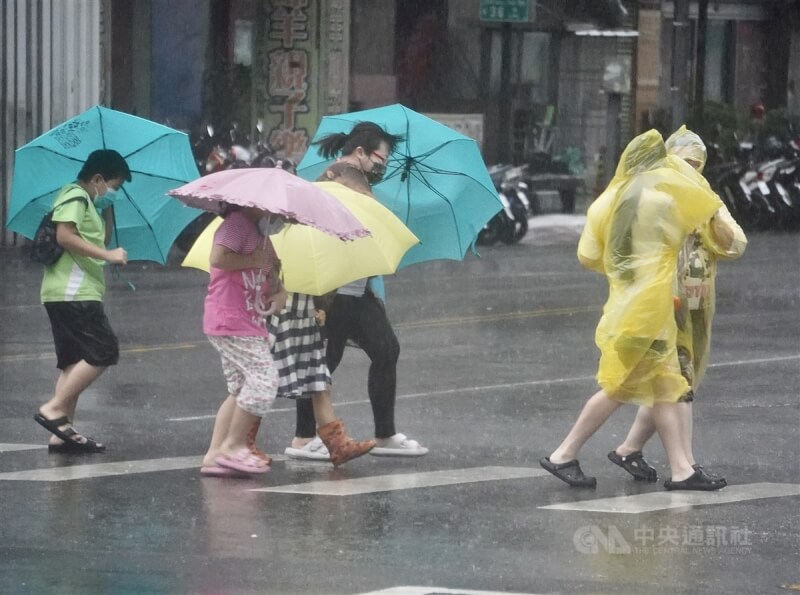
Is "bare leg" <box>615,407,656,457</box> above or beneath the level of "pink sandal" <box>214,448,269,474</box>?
above

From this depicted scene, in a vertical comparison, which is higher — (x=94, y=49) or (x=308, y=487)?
(x=94, y=49)

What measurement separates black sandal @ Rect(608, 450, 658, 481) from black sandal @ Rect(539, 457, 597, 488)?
30 centimetres

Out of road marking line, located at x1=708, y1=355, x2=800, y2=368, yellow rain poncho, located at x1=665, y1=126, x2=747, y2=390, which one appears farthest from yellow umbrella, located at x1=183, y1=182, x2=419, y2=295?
road marking line, located at x1=708, y1=355, x2=800, y2=368

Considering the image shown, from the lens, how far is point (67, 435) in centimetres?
1032

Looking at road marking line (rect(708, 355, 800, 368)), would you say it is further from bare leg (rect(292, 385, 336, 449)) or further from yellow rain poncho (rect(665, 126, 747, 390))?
bare leg (rect(292, 385, 336, 449))

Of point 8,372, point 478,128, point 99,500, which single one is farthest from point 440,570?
point 478,128

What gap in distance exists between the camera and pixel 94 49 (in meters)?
25.0

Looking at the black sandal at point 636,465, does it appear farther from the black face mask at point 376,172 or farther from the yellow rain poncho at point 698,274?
the black face mask at point 376,172

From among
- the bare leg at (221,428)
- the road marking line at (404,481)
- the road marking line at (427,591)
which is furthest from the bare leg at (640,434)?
the road marking line at (427,591)

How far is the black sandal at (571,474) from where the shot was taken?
9375 mm

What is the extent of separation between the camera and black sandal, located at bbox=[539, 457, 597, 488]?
9.38 m

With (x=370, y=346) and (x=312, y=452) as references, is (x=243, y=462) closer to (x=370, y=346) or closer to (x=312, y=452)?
(x=312, y=452)

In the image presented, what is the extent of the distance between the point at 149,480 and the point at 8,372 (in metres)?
4.54

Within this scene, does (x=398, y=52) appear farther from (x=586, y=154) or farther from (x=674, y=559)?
(x=674, y=559)
